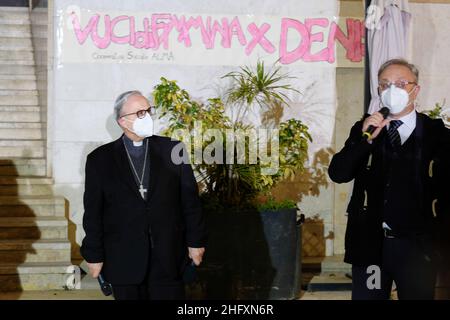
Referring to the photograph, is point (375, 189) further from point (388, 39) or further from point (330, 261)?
point (330, 261)

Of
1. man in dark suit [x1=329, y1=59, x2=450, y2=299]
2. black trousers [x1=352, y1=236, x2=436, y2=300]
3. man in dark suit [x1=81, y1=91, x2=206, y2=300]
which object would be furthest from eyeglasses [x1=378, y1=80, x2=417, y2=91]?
man in dark suit [x1=81, y1=91, x2=206, y2=300]

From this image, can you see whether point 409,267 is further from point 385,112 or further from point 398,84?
point 398,84

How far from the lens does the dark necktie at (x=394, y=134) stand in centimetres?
468

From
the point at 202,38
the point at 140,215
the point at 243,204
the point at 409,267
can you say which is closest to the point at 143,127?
the point at 140,215

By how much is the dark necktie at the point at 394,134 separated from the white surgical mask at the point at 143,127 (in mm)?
1434

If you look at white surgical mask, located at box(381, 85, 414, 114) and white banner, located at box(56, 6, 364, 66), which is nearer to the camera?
white surgical mask, located at box(381, 85, 414, 114)

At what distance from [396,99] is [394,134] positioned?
206 millimetres

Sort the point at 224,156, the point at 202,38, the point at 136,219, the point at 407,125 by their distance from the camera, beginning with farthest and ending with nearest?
the point at 202,38 → the point at 224,156 → the point at 136,219 → the point at 407,125

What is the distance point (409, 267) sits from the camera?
14.8 ft

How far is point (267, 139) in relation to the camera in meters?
8.34

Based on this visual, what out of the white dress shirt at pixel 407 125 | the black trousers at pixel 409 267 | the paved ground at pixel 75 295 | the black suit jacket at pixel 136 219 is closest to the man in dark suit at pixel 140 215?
the black suit jacket at pixel 136 219

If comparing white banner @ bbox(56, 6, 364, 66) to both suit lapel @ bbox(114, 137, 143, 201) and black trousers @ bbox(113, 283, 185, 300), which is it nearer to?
suit lapel @ bbox(114, 137, 143, 201)

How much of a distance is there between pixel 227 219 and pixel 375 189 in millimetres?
3129

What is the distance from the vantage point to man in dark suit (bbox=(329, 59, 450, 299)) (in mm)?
4531
